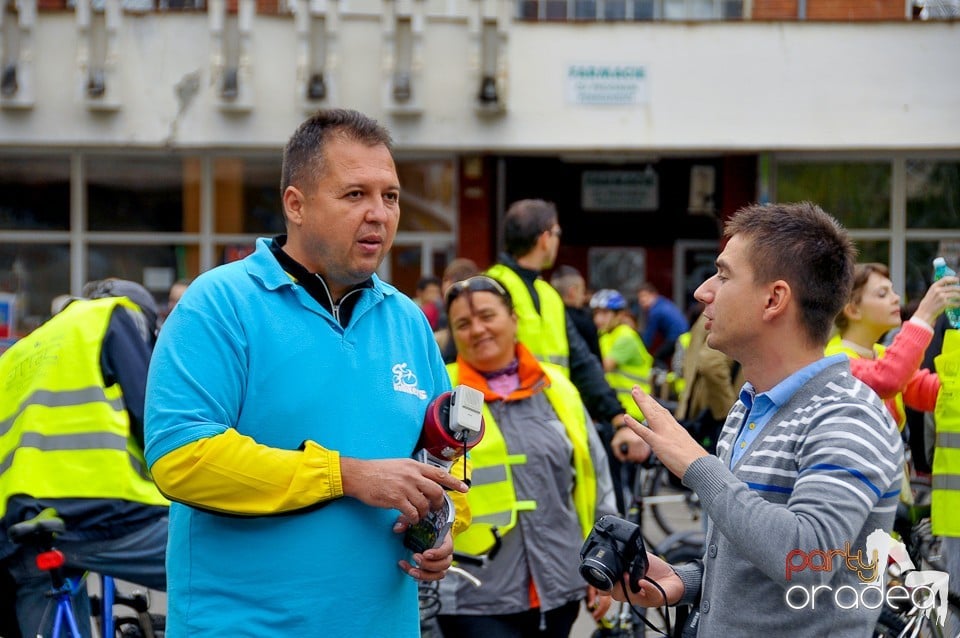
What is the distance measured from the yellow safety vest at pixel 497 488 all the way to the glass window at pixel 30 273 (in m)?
14.0

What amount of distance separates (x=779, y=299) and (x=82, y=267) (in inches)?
638

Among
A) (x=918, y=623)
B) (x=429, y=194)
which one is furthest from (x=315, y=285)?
(x=429, y=194)

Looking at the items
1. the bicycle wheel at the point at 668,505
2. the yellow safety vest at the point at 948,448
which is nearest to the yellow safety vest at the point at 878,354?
the yellow safety vest at the point at 948,448

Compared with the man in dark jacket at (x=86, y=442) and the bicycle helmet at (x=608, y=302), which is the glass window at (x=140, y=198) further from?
the man in dark jacket at (x=86, y=442)

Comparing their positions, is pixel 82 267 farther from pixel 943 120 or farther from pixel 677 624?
pixel 677 624

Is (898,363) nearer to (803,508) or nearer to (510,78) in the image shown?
(803,508)

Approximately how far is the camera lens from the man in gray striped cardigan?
11 cm

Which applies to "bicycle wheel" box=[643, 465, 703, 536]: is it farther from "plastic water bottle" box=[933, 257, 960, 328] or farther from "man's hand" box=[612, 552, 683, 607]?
"man's hand" box=[612, 552, 683, 607]

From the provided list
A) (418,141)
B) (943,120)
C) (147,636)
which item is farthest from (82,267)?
(147,636)

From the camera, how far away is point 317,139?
10.3ft

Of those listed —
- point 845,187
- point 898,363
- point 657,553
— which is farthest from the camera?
point 845,187

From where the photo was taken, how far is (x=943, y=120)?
16.4 meters

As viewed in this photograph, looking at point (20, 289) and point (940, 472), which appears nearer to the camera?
point (940, 472)

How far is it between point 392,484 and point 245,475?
333mm
